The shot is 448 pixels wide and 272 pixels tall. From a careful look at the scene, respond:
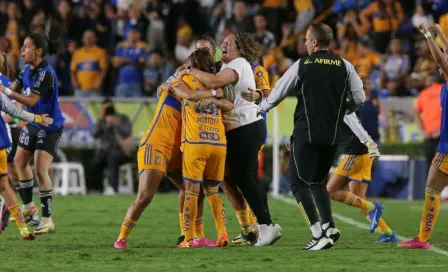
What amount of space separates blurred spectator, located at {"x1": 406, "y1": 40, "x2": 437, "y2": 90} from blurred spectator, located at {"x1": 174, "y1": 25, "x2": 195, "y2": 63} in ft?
16.1

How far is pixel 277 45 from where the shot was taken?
87.8ft

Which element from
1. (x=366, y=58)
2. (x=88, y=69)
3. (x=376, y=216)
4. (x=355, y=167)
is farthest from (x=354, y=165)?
(x=88, y=69)

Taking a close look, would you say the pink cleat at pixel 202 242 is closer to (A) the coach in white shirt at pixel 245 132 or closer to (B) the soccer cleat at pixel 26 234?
(A) the coach in white shirt at pixel 245 132

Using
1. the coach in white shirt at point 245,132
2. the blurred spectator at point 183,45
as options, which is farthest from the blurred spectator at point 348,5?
the coach in white shirt at point 245,132

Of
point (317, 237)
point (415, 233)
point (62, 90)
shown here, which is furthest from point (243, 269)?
point (62, 90)

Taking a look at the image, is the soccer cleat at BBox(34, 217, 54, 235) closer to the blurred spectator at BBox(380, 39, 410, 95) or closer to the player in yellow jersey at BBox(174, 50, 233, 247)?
the player in yellow jersey at BBox(174, 50, 233, 247)

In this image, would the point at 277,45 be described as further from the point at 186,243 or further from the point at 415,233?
the point at 186,243

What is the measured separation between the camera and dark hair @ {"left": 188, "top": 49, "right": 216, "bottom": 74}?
11383 millimetres

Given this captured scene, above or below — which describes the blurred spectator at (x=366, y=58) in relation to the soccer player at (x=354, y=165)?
above

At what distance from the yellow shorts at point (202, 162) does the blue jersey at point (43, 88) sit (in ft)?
8.34

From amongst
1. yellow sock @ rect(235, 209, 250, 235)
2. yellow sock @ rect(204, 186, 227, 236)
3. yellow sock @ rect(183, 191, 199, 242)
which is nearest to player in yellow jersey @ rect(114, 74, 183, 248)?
yellow sock @ rect(183, 191, 199, 242)

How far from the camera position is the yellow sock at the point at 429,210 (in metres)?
11.4

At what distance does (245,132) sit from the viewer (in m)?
11.8

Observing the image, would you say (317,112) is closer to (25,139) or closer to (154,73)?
(25,139)
